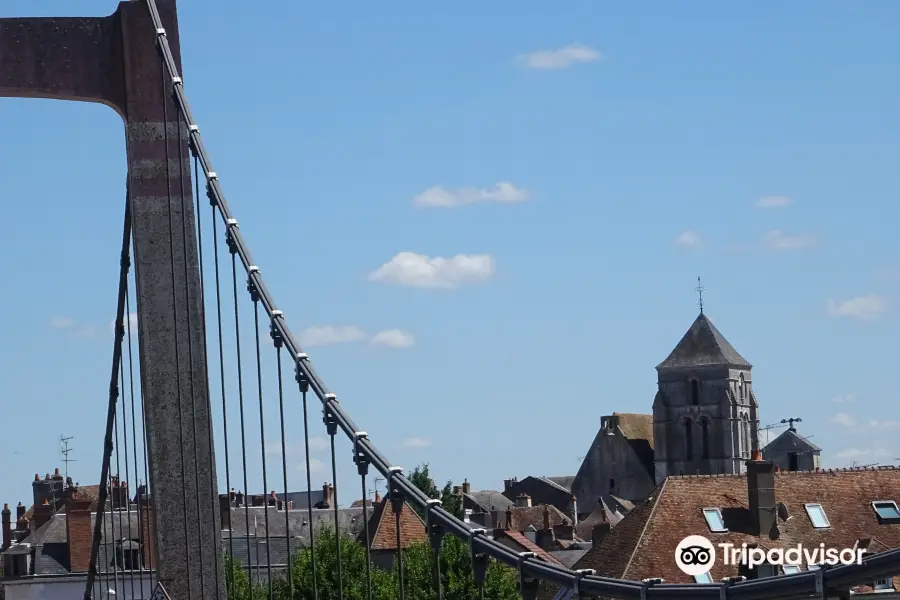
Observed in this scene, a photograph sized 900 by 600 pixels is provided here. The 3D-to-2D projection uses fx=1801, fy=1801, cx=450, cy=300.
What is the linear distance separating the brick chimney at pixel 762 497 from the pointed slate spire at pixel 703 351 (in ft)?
238

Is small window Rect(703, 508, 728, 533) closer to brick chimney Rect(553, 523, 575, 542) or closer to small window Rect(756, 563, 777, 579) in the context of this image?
small window Rect(756, 563, 777, 579)

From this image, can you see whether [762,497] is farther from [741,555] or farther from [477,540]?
[477,540]

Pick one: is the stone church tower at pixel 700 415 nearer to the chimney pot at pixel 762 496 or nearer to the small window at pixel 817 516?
the small window at pixel 817 516

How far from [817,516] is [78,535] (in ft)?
60.1

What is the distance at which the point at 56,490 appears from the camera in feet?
222

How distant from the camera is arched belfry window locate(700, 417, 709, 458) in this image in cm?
11150

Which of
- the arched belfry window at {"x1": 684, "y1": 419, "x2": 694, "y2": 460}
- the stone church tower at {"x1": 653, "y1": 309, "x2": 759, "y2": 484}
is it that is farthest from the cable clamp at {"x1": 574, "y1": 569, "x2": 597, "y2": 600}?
the arched belfry window at {"x1": 684, "y1": 419, "x2": 694, "y2": 460}

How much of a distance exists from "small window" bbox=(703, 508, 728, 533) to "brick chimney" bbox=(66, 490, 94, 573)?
51.0 feet

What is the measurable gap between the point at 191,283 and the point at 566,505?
98950 mm

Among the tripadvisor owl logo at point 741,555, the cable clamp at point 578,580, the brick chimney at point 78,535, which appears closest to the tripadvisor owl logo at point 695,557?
the tripadvisor owl logo at point 741,555

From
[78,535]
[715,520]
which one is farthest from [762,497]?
[78,535]

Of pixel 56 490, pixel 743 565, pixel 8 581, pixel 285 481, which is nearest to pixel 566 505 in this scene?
pixel 56 490

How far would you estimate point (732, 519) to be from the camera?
39719mm

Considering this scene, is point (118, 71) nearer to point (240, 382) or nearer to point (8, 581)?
point (240, 382)
